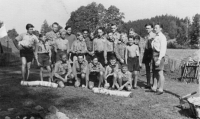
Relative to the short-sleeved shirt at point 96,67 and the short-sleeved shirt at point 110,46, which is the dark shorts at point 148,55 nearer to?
the short-sleeved shirt at point 110,46

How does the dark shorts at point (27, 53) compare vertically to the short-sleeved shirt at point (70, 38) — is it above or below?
below

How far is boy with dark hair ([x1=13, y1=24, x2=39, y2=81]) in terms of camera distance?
7.31 metres

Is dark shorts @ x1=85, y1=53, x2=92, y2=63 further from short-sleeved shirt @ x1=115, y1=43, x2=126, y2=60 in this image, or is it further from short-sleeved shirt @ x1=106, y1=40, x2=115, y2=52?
short-sleeved shirt @ x1=115, y1=43, x2=126, y2=60

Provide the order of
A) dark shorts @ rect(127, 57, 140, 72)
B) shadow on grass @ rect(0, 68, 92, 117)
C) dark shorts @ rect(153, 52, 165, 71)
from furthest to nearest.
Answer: dark shorts @ rect(127, 57, 140, 72)
dark shorts @ rect(153, 52, 165, 71)
shadow on grass @ rect(0, 68, 92, 117)

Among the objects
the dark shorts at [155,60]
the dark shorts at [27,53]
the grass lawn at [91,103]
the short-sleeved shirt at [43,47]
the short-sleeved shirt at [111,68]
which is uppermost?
the short-sleeved shirt at [43,47]

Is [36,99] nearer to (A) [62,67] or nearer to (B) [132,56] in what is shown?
(A) [62,67]

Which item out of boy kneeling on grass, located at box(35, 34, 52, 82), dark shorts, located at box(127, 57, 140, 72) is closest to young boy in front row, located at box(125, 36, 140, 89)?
dark shorts, located at box(127, 57, 140, 72)

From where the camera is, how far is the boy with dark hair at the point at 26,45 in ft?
24.0

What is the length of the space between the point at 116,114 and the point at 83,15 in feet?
159

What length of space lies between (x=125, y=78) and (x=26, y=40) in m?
3.70

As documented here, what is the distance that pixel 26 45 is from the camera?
7.32 meters

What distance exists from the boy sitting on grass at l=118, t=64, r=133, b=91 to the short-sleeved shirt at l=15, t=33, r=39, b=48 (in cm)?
326

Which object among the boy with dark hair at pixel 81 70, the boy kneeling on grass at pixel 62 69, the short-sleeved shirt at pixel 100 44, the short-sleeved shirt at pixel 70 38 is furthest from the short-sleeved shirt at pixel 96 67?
the short-sleeved shirt at pixel 70 38

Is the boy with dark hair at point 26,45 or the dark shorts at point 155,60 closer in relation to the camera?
the dark shorts at point 155,60
